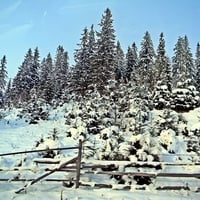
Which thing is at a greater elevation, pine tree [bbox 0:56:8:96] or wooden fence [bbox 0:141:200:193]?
pine tree [bbox 0:56:8:96]

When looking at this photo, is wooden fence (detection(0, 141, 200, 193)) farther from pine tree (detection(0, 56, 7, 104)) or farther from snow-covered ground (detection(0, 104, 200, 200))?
pine tree (detection(0, 56, 7, 104))

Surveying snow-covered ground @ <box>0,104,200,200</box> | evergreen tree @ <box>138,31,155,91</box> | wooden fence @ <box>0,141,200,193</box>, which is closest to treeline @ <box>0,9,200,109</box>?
evergreen tree @ <box>138,31,155,91</box>

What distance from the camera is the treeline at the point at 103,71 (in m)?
38.8

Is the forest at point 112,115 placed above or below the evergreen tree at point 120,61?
below

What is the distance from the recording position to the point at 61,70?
217ft

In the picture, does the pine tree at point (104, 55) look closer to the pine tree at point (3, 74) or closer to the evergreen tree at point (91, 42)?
the evergreen tree at point (91, 42)

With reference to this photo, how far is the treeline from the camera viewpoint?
3875cm

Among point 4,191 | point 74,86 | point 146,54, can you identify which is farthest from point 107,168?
point 146,54

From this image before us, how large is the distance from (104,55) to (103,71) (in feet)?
10.2

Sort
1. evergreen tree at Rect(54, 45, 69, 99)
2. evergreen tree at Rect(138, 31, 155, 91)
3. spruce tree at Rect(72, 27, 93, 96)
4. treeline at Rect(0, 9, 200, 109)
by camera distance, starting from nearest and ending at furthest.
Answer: treeline at Rect(0, 9, 200, 109), spruce tree at Rect(72, 27, 93, 96), evergreen tree at Rect(138, 31, 155, 91), evergreen tree at Rect(54, 45, 69, 99)

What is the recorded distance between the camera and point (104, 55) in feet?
150

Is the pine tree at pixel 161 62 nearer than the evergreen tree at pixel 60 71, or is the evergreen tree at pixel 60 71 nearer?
the pine tree at pixel 161 62

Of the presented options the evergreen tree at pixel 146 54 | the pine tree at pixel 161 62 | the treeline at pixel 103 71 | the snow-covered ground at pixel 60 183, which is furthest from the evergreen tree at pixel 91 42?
the snow-covered ground at pixel 60 183

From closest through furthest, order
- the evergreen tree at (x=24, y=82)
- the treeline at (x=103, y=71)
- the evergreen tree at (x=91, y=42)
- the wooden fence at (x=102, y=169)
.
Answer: the wooden fence at (x=102, y=169) < the treeline at (x=103, y=71) < the evergreen tree at (x=91, y=42) < the evergreen tree at (x=24, y=82)
